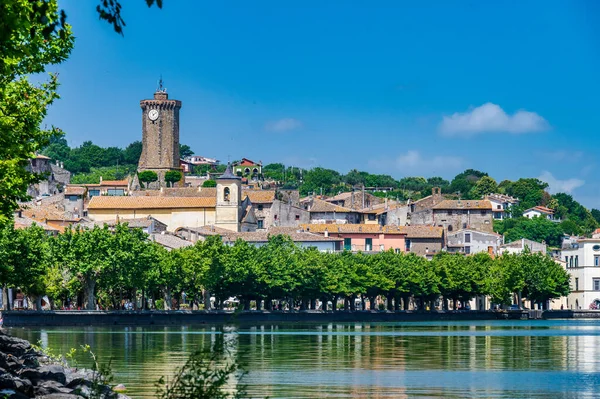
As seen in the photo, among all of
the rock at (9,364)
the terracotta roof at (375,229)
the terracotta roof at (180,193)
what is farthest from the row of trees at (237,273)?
the terracotta roof at (180,193)

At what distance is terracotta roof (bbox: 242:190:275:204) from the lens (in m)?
187

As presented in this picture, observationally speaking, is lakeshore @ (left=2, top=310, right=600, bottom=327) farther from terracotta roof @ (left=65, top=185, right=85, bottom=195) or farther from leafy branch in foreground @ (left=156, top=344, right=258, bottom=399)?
terracotta roof @ (left=65, top=185, right=85, bottom=195)

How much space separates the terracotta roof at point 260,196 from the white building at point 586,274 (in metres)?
43.6

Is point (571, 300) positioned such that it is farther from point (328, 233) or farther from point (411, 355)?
point (411, 355)

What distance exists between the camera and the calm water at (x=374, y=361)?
4344 cm

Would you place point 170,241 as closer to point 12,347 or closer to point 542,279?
point 542,279

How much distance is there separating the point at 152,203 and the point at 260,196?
18547mm

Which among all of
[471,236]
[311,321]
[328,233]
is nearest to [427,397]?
[311,321]

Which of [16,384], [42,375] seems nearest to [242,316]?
[42,375]

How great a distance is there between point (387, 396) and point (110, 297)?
7287 cm

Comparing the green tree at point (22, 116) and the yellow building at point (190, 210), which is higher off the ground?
the yellow building at point (190, 210)

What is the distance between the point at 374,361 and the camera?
5803 centimetres

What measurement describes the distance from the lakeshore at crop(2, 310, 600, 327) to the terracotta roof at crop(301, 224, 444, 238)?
34.5 metres

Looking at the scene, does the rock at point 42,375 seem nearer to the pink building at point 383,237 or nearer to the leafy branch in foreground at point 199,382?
the leafy branch in foreground at point 199,382
